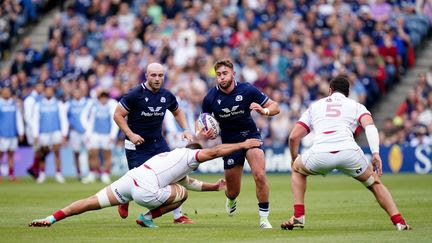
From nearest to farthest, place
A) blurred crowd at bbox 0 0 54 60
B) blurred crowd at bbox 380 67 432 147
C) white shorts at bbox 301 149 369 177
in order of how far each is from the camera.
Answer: white shorts at bbox 301 149 369 177
blurred crowd at bbox 380 67 432 147
blurred crowd at bbox 0 0 54 60

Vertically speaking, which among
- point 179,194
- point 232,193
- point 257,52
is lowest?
point 232,193

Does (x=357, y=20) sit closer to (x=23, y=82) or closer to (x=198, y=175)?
(x=198, y=175)

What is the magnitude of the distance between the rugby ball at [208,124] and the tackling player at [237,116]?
0.41 ft

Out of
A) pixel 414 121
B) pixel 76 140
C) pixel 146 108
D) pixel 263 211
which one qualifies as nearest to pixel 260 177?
pixel 263 211

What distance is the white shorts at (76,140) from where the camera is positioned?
3231cm

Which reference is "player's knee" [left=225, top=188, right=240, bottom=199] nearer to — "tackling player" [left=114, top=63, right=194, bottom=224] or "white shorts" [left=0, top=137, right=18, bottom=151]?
"tackling player" [left=114, top=63, right=194, bottom=224]

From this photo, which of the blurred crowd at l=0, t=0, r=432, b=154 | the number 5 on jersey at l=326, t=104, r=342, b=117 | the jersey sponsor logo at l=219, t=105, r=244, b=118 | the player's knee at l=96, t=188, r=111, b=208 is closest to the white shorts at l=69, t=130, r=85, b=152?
the blurred crowd at l=0, t=0, r=432, b=154

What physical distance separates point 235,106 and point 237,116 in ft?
0.62

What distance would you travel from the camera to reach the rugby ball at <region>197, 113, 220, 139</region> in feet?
53.5

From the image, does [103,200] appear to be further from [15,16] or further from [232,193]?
[15,16]

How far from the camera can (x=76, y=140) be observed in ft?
106

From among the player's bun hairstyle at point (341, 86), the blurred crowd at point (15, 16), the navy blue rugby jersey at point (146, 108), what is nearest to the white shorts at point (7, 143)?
the blurred crowd at point (15, 16)

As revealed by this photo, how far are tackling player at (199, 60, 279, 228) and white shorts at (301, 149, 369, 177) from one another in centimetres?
155

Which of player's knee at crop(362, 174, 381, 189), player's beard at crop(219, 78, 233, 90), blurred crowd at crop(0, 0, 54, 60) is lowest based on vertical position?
player's knee at crop(362, 174, 381, 189)
